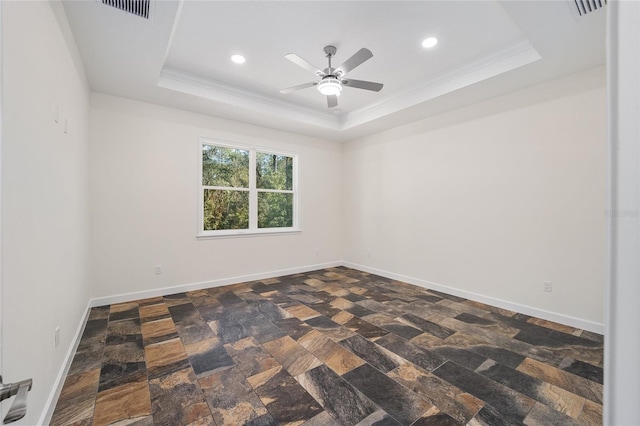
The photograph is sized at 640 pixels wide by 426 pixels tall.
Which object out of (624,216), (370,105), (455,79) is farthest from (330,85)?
(624,216)

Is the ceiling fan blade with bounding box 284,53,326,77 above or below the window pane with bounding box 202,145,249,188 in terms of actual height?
above

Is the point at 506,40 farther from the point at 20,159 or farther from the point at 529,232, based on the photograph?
the point at 20,159

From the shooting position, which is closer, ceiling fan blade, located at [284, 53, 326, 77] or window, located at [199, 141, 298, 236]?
ceiling fan blade, located at [284, 53, 326, 77]

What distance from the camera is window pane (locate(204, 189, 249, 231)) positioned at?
15.1 feet

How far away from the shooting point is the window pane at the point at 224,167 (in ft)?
15.0

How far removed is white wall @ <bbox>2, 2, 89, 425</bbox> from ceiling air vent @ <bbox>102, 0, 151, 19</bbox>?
0.41 metres

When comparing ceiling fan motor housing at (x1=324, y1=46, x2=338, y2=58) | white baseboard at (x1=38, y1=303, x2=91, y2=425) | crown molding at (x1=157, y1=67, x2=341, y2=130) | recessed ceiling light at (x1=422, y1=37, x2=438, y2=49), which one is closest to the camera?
white baseboard at (x1=38, y1=303, x2=91, y2=425)

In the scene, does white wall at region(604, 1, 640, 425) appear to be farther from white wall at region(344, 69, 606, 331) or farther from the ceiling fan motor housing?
white wall at region(344, 69, 606, 331)

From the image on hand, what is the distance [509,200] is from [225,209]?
13.5 feet

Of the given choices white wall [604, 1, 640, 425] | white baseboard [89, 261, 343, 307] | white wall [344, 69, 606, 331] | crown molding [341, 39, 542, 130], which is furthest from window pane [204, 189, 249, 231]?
white wall [604, 1, 640, 425]

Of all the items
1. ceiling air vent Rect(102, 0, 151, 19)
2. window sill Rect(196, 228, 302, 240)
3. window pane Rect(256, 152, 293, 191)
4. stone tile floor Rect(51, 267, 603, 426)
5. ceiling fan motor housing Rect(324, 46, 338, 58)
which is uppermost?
ceiling fan motor housing Rect(324, 46, 338, 58)

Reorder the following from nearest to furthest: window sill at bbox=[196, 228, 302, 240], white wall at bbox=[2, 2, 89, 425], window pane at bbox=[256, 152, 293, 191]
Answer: white wall at bbox=[2, 2, 89, 425], window sill at bbox=[196, 228, 302, 240], window pane at bbox=[256, 152, 293, 191]

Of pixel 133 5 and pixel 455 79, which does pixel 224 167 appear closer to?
pixel 133 5

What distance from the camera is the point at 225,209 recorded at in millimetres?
4758
